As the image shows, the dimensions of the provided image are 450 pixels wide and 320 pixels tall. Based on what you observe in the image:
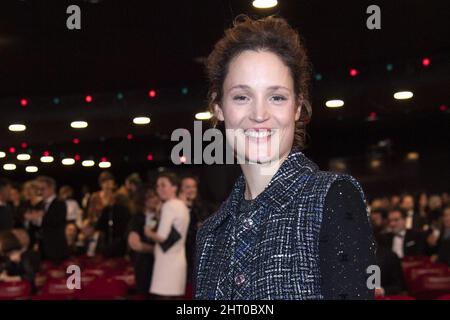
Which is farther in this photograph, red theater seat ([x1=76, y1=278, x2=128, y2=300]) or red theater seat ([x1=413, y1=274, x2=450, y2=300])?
red theater seat ([x1=413, y1=274, x2=450, y2=300])

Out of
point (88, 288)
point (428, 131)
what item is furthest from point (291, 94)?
point (428, 131)

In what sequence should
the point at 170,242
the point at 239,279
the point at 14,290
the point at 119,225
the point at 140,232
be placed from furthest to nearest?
the point at 119,225 < the point at 140,232 < the point at 170,242 < the point at 14,290 < the point at 239,279

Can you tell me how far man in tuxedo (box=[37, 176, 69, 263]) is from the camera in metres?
8.49

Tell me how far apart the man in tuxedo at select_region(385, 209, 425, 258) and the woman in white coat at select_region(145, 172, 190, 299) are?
14.0 ft

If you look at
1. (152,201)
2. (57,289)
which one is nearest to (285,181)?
(57,289)

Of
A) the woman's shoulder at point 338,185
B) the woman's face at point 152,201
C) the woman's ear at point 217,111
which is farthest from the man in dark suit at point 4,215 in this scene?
the woman's shoulder at point 338,185

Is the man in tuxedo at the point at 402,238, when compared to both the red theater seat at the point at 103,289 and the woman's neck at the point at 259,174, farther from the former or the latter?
the woman's neck at the point at 259,174

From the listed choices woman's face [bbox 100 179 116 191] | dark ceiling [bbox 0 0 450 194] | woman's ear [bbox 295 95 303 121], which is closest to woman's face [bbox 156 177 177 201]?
dark ceiling [bbox 0 0 450 194]

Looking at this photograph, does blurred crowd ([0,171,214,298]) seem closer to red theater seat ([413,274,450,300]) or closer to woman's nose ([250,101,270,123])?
red theater seat ([413,274,450,300])

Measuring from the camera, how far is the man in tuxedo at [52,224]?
8492 millimetres

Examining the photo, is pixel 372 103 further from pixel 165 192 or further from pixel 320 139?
pixel 320 139

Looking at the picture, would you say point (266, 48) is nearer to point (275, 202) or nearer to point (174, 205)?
point (275, 202)

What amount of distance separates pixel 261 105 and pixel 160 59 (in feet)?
25.8

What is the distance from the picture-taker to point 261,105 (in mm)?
1323
